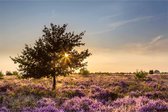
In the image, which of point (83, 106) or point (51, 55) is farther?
point (51, 55)

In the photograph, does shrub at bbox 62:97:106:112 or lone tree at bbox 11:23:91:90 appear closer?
shrub at bbox 62:97:106:112

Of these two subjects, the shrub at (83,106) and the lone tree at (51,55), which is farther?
the lone tree at (51,55)

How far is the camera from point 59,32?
90.8 feet

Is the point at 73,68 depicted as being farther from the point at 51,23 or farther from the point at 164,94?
the point at 164,94

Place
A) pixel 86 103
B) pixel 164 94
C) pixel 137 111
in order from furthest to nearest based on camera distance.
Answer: pixel 164 94 → pixel 86 103 → pixel 137 111

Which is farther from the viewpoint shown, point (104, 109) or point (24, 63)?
point (24, 63)

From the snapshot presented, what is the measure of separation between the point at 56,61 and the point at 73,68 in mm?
1320

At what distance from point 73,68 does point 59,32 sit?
9.01 feet

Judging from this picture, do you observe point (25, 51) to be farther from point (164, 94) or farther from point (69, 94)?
point (164, 94)

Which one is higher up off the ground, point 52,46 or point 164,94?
point 52,46

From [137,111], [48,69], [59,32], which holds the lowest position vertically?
[137,111]

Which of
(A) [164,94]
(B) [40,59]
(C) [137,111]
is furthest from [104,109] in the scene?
(B) [40,59]

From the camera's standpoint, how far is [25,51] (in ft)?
90.4

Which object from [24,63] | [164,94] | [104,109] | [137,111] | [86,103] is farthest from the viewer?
[24,63]
